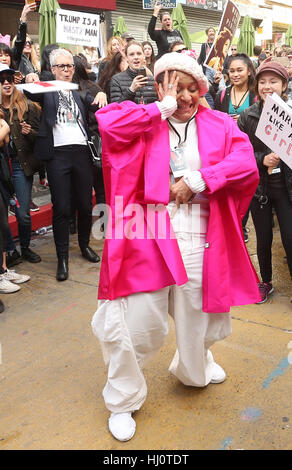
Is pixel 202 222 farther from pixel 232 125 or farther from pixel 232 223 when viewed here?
pixel 232 125

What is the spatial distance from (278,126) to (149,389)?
1.86 meters

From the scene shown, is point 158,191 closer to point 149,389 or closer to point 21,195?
point 149,389

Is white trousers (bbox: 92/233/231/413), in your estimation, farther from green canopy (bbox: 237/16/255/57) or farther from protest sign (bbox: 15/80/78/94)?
green canopy (bbox: 237/16/255/57)

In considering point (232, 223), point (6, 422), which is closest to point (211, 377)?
point (232, 223)

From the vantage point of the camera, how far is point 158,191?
212 cm

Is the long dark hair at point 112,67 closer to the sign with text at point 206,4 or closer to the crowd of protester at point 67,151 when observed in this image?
the crowd of protester at point 67,151

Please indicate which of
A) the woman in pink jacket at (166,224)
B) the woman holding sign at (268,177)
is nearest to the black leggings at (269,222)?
→ the woman holding sign at (268,177)

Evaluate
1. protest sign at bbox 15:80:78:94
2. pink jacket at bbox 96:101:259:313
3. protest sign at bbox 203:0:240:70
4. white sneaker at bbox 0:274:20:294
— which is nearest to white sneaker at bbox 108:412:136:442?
pink jacket at bbox 96:101:259:313

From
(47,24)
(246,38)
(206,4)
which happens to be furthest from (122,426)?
(206,4)

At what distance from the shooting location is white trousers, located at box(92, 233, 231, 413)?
85.8 inches

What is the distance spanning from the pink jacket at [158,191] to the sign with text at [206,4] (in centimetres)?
1699

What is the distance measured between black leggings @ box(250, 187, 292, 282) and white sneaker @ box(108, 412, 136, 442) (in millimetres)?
1982

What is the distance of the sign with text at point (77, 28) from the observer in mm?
5996

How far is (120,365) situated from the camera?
220 cm
